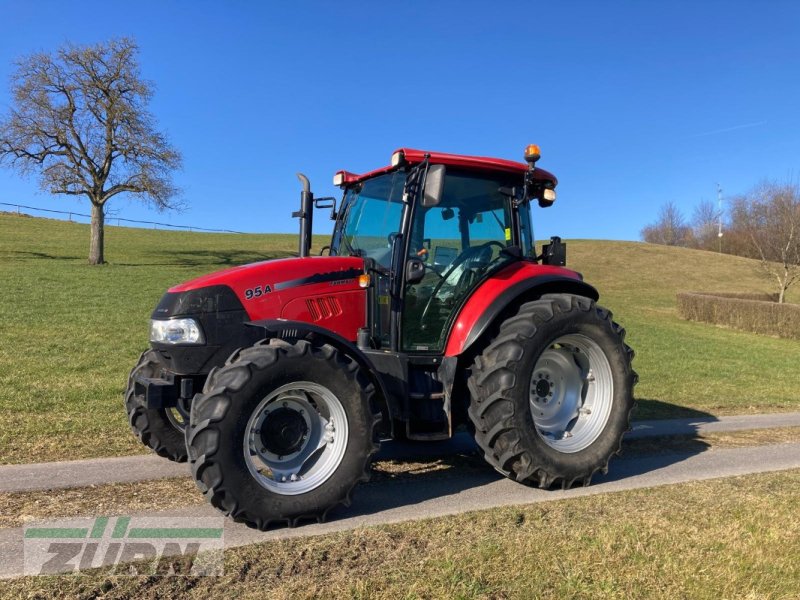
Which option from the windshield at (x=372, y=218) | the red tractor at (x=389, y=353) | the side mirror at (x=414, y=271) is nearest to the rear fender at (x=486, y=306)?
the red tractor at (x=389, y=353)

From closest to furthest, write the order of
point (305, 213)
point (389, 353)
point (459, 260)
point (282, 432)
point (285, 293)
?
point (282, 432), point (285, 293), point (389, 353), point (459, 260), point (305, 213)

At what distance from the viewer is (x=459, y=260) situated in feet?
16.2

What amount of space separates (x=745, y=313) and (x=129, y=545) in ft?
80.4

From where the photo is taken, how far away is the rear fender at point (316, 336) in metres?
4.01

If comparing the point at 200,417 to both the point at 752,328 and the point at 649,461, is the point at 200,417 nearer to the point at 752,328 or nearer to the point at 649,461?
the point at 649,461

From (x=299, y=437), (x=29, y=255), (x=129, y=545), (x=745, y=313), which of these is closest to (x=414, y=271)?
(x=299, y=437)

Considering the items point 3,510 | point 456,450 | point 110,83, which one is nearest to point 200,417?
point 3,510

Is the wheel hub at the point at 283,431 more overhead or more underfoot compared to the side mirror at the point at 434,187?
more underfoot

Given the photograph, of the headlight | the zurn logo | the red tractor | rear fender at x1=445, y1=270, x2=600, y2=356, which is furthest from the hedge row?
the zurn logo

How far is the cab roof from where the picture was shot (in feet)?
15.1

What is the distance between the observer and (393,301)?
15.0 feet

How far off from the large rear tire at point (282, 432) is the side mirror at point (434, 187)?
1189 mm

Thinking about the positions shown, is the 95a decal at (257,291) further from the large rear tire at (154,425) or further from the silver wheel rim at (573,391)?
the silver wheel rim at (573,391)

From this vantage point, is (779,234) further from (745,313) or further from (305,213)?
(305,213)
